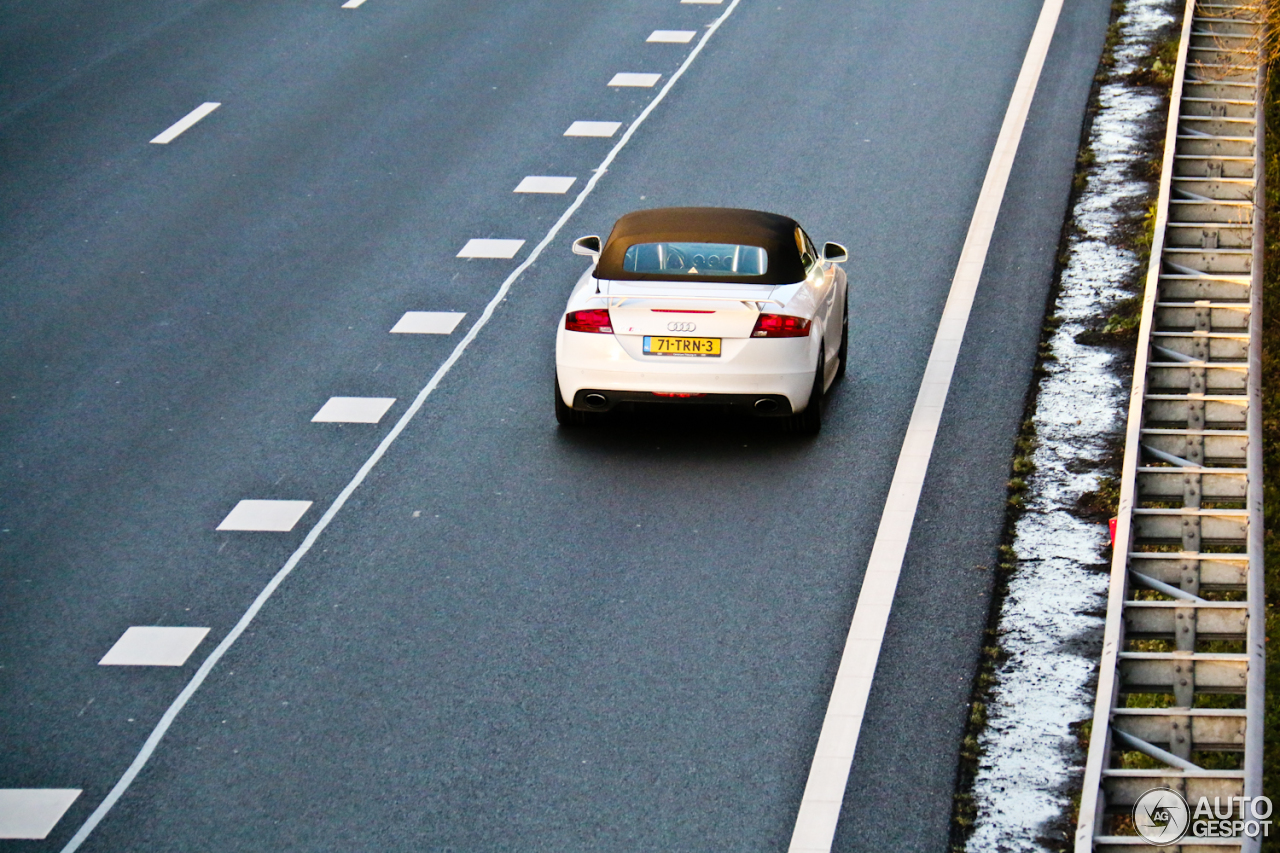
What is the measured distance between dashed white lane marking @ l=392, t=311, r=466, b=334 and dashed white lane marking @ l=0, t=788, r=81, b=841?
6709mm

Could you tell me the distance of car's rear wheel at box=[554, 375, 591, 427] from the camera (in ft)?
41.3

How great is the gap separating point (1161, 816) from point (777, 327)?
5257 mm

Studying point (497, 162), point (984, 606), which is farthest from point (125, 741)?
point (497, 162)

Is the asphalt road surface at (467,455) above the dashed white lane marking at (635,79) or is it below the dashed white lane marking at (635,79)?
above

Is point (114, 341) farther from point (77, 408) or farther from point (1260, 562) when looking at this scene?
point (1260, 562)

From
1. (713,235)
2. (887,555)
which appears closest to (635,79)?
(713,235)

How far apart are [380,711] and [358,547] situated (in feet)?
6.85

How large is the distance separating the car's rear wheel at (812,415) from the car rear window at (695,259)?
0.84 meters

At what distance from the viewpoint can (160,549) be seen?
36.6 feet

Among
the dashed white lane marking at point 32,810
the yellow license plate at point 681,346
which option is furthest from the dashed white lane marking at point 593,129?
the dashed white lane marking at point 32,810

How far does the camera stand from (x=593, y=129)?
790 inches

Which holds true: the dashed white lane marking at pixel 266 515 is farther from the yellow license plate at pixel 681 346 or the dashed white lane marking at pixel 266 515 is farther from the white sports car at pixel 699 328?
the yellow license plate at pixel 681 346

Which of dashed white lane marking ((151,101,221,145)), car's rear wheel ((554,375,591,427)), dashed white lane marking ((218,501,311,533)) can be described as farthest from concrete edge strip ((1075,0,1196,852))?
dashed white lane marking ((151,101,221,145))

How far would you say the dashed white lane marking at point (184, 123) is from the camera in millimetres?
20188
